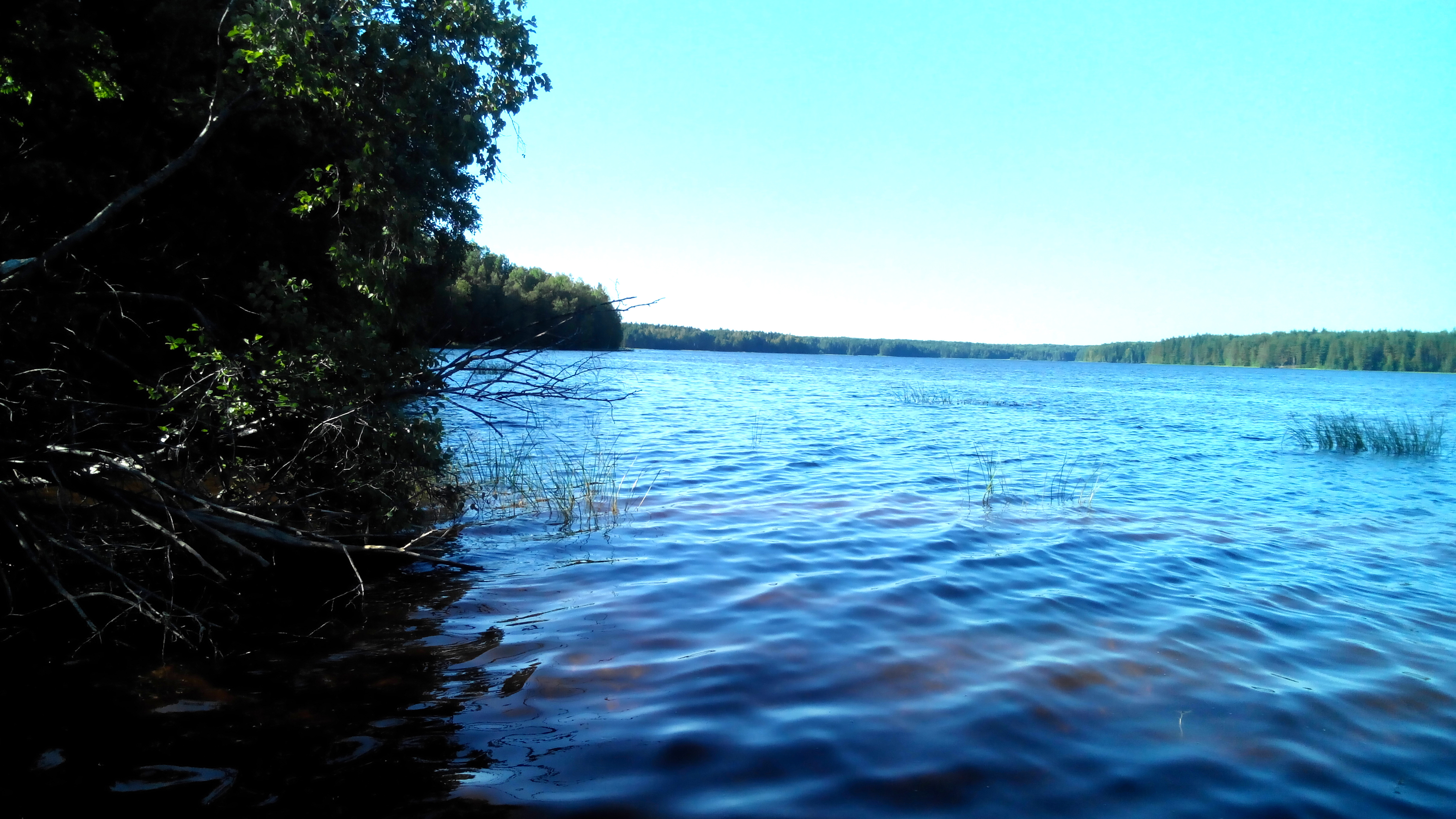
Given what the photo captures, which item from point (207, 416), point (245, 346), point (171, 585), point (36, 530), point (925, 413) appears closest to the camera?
point (36, 530)

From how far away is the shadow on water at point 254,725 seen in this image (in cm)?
404

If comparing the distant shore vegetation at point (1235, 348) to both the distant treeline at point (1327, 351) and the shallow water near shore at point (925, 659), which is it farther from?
the shallow water near shore at point (925, 659)

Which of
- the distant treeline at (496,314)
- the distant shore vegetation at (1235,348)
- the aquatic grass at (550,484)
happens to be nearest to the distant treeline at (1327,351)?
the distant shore vegetation at (1235,348)

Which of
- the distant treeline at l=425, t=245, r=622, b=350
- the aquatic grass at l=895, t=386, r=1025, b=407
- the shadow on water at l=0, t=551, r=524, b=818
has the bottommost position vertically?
the aquatic grass at l=895, t=386, r=1025, b=407

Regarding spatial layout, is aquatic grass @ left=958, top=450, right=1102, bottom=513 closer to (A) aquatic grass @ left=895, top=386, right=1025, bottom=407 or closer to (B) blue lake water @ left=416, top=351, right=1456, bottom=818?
(B) blue lake water @ left=416, top=351, right=1456, bottom=818

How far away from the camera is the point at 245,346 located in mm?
8156

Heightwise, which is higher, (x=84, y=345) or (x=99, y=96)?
(x=99, y=96)

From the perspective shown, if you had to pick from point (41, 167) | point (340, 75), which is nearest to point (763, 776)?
point (340, 75)

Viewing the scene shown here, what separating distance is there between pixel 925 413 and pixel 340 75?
27592 millimetres

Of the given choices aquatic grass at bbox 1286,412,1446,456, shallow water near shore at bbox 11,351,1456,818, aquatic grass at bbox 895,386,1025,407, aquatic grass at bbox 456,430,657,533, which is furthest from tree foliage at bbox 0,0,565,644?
aquatic grass at bbox 895,386,1025,407

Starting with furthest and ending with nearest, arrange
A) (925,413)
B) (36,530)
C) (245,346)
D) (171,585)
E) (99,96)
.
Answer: (925,413) < (245,346) < (99,96) < (171,585) < (36,530)

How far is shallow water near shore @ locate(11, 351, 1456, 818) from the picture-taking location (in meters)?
4.51

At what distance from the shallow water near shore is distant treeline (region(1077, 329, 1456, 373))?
149m

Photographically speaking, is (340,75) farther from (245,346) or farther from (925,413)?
(925,413)
